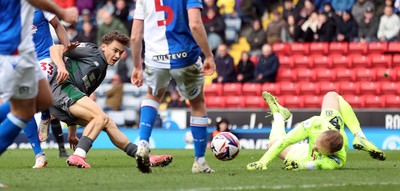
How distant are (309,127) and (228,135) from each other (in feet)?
3.39

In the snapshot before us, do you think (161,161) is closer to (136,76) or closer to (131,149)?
(131,149)

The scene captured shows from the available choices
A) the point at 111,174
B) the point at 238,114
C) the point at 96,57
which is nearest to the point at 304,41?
the point at 238,114

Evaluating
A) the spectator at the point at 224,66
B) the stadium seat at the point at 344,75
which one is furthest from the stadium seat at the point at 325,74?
the spectator at the point at 224,66

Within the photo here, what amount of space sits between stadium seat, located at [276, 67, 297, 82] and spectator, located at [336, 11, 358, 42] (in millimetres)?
1451

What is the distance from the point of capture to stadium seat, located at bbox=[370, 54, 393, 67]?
Answer: 24219 mm

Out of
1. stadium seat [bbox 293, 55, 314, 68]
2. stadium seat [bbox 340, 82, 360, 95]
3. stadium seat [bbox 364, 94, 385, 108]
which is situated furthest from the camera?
stadium seat [bbox 293, 55, 314, 68]

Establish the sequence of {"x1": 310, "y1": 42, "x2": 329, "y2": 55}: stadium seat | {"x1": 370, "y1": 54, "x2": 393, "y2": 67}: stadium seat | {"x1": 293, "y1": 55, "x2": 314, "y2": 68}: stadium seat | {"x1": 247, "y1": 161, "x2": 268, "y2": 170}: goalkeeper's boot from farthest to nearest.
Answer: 1. {"x1": 293, "y1": 55, "x2": 314, "y2": 68}: stadium seat
2. {"x1": 310, "y1": 42, "x2": 329, "y2": 55}: stadium seat
3. {"x1": 370, "y1": 54, "x2": 393, "y2": 67}: stadium seat
4. {"x1": 247, "y1": 161, "x2": 268, "y2": 170}: goalkeeper's boot

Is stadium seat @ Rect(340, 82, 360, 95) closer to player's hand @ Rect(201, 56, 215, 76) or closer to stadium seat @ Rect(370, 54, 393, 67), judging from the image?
stadium seat @ Rect(370, 54, 393, 67)

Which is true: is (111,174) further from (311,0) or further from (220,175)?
(311,0)

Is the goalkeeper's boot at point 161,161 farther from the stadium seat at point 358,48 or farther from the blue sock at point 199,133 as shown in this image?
the stadium seat at point 358,48

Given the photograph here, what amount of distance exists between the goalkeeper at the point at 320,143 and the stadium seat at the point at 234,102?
468 inches

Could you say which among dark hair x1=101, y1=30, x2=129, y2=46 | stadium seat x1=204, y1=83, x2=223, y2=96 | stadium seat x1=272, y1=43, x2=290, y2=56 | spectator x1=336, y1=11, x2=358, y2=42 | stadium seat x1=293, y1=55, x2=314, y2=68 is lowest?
stadium seat x1=204, y1=83, x2=223, y2=96

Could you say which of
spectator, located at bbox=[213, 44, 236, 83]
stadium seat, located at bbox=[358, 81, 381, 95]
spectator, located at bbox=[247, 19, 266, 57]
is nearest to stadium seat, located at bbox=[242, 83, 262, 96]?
spectator, located at bbox=[213, 44, 236, 83]

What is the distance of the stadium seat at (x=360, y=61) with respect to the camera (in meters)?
24.4
